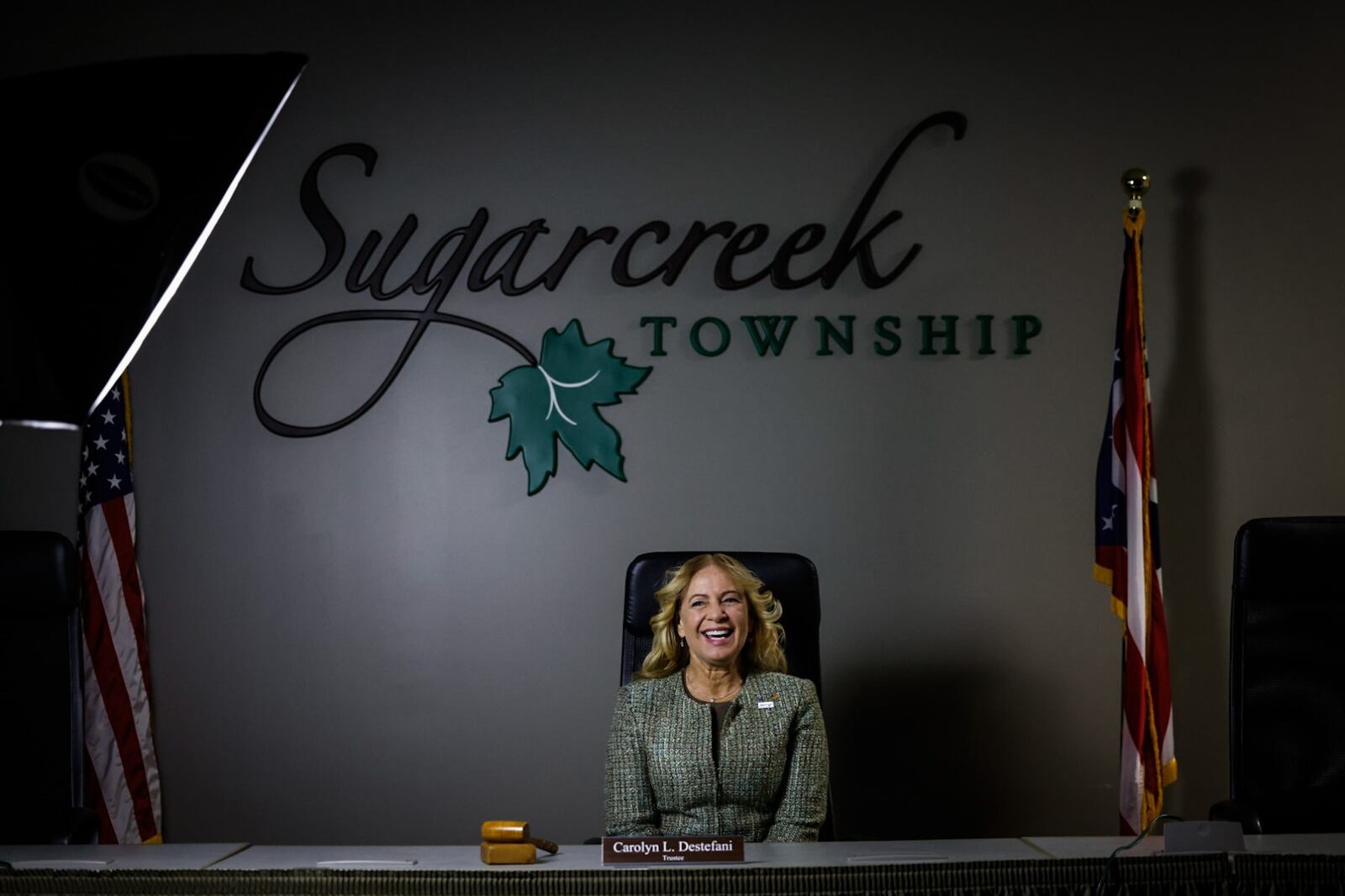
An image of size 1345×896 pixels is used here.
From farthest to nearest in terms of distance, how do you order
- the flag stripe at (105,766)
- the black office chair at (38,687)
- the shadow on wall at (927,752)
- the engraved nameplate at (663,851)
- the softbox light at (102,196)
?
the shadow on wall at (927,752) < the flag stripe at (105,766) < the black office chair at (38,687) < the engraved nameplate at (663,851) < the softbox light at (102,196)

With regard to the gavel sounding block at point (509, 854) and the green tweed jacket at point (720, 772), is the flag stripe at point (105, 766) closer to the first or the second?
the green tweed jacket at point (720, 772)

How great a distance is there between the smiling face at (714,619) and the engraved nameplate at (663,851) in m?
0.64

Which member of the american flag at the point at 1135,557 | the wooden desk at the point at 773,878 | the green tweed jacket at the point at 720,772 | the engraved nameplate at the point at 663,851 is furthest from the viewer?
the american flag at the point at 1135,557

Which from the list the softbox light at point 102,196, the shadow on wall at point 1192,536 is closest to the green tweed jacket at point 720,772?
the shadow on wall at point 1192,536

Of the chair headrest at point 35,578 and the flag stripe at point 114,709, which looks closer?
the chair headrest at point 35,578

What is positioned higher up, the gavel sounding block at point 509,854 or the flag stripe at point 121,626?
the flag stripe at point 121,626

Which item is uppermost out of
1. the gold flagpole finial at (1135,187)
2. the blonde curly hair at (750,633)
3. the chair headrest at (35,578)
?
the gold flagpole finial at (1135,187)

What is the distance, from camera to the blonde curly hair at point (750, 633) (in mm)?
2322

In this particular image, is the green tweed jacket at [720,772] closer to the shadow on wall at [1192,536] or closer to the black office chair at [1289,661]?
the black office chair at [1289,661]

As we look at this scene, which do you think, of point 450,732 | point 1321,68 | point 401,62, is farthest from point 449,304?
point 1321,68

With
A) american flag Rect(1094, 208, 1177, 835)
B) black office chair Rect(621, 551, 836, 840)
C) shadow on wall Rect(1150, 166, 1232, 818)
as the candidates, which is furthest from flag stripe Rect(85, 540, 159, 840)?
shadow on wall Rect(1150, 166, 1232, 818)

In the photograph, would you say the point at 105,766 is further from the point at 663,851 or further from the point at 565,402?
the point at 663,851

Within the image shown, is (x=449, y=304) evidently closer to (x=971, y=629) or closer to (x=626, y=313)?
(x=626, y=313)

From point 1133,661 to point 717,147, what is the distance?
1.69 m
